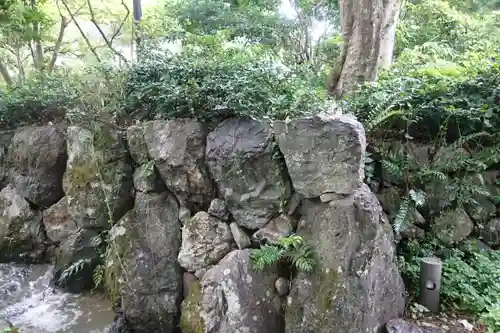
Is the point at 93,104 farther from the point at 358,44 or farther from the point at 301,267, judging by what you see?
the point at 358,44

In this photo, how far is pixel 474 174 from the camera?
10.7 ft

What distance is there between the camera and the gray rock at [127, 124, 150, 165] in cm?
366

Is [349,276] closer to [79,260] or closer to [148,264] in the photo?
[148,264]

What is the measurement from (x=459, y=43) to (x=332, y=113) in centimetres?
542

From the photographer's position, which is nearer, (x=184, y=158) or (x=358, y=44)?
(x=184, y=158)

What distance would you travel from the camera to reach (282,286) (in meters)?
3.02

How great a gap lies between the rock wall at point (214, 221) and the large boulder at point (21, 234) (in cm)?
2

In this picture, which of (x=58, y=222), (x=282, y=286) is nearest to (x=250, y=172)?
(x=282, y=286)

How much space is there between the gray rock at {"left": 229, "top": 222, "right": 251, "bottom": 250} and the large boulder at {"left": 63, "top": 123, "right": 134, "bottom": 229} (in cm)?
130

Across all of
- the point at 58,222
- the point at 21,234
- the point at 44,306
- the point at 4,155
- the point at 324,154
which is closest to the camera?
the point at 324,154

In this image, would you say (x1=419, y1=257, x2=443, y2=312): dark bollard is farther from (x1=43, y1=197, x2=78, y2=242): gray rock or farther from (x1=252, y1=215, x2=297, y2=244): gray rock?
(x1=43, y1=197, x2=78, y2=242): gray rock

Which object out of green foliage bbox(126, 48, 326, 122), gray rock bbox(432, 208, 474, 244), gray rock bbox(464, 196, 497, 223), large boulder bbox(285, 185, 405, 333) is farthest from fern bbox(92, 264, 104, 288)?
gray rock bbox(464, 196, 497, 223)

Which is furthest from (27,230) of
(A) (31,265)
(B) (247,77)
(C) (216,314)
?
(B) (247,77)

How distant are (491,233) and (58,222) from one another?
15.7 ft
